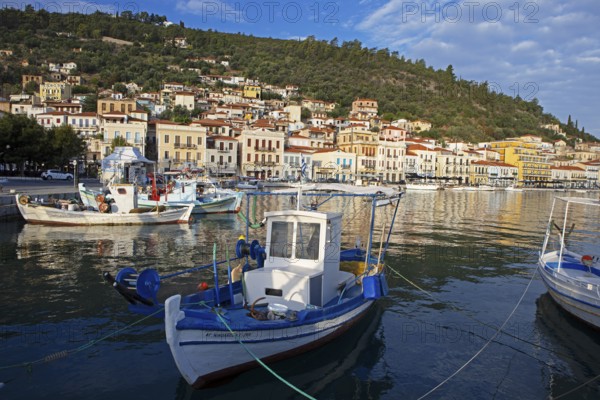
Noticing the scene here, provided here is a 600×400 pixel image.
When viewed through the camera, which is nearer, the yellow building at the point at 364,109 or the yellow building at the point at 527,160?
the yellow building at the point at 527,160

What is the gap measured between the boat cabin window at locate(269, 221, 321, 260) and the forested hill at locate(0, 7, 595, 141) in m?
108

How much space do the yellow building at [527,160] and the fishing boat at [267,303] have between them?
112124mm

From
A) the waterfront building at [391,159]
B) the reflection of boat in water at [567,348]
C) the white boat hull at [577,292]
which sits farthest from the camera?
the waterfront building at [391,159]

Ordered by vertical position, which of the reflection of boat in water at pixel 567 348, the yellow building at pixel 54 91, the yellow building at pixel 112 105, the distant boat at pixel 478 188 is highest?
the yellow building at pixel 54 91

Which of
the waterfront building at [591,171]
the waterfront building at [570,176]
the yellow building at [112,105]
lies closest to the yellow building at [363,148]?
the yellow building at [112,105]

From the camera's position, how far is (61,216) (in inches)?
964

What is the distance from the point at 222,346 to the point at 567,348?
769 cm

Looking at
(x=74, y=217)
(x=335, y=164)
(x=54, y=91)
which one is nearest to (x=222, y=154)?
(x=335, y=164)

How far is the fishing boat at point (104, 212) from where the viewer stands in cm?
2448

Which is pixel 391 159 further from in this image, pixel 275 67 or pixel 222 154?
pixel 275 67

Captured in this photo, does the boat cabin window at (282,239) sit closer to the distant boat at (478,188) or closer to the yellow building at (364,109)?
the distant boat at (478,188)

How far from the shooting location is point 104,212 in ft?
84.6

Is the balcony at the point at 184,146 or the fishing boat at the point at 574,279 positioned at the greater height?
the balcony at the point at 184,146

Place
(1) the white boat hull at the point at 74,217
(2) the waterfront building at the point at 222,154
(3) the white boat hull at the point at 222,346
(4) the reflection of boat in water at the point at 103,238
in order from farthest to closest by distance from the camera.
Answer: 1. (2) the waterfront building at the point at 222,154
2. (1) the white boat hull at the point at 74,217
3. (4) the reflection of boat in water at the point at 103,238
4. (3) the white boat hull at the point at 222,346
